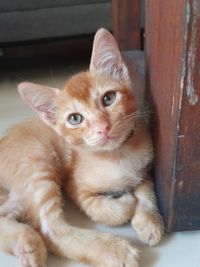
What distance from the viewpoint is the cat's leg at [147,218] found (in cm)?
104

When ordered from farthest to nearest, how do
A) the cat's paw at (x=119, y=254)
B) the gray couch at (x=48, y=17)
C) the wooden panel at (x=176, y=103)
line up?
the gray couch at (x=48, y=17), the cat's paw at (x=119, y=254), the wooden panel at (x=176, y=103)

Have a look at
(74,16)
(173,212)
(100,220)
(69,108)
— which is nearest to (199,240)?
(173,212)

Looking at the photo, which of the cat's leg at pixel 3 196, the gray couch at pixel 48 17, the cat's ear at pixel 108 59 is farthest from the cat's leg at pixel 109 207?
the gray couch at pixel 48 17

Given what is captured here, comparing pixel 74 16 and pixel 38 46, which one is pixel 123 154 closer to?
→ pixel 74 16

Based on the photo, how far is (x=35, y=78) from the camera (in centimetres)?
244

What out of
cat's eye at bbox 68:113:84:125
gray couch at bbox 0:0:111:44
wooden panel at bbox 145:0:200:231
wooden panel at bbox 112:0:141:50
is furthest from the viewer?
gray couch at bbox 0:0:111:44

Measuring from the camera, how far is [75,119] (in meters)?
1.09

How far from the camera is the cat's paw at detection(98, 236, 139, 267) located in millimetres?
946

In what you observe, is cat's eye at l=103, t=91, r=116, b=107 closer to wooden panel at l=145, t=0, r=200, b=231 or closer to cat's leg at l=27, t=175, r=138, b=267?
wooden panel at l=145, t=0, r=200, b=231

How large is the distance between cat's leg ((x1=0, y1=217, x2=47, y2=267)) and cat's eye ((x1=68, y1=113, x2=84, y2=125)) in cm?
30

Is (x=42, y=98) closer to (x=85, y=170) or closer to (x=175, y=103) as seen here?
(x=85, y=170)

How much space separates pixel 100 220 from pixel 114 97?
342 mm

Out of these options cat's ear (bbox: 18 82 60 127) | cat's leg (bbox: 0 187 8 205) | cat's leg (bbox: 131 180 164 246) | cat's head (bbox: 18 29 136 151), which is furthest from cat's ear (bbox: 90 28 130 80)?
cat's leg (bbox: 0 187 8 205)

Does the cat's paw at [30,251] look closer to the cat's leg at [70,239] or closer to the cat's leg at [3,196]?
the cat's leg at [70,239]
